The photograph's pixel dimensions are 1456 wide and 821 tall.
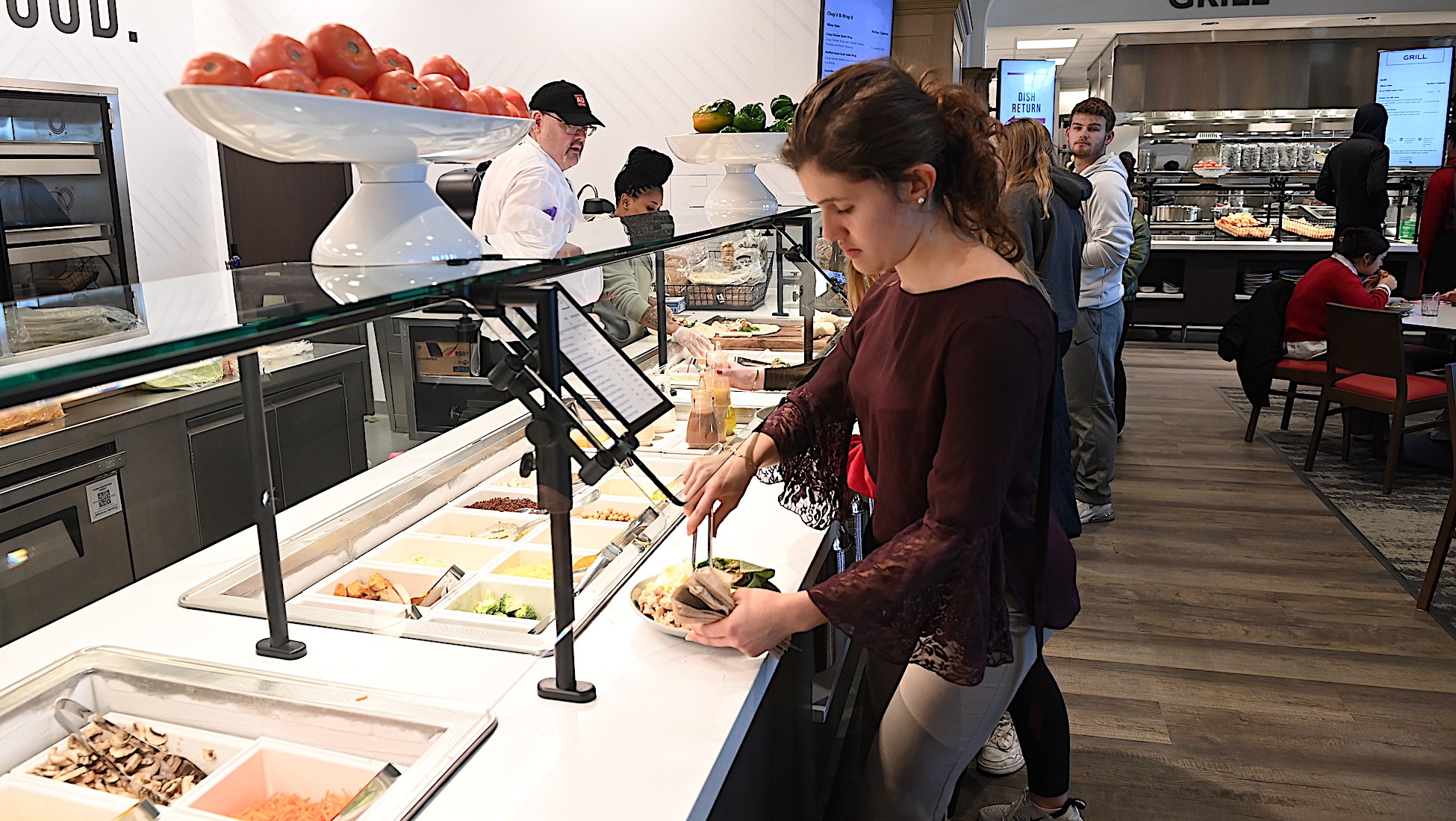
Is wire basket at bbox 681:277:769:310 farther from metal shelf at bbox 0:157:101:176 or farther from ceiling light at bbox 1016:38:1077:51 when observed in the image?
ceiling light at bbox 1016:38:1077:51

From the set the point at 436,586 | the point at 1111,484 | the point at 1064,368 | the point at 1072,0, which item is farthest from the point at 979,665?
the point at 1072,0

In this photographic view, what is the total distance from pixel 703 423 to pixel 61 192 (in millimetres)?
4506

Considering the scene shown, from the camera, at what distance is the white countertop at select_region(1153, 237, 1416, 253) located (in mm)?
9474

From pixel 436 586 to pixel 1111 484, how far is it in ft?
14.7

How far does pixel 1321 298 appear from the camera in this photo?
228 inches

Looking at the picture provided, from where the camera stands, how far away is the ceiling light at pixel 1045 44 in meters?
12.7

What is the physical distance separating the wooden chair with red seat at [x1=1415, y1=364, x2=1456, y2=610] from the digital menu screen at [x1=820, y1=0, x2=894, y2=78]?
2.61 meters

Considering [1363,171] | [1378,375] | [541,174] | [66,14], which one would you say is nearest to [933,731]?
[541,174]

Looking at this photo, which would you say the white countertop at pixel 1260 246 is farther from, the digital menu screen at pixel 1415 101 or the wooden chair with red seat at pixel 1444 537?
the wooden chair with red seat at pixel 1444 537

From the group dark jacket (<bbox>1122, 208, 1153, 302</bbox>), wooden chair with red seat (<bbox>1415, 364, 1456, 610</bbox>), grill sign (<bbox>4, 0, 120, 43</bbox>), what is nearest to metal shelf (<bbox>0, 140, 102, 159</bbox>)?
grill sign (<bbox>4, 0, 120, 43</bbox>)

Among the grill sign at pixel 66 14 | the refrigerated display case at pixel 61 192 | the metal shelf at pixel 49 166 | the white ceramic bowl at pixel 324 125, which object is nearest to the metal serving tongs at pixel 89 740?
the white ceramic bowl at pixel 324 125

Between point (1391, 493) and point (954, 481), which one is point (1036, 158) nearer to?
point (954, 481)

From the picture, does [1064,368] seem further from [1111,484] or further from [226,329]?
[226,329]

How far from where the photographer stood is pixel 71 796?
1.27 metres
